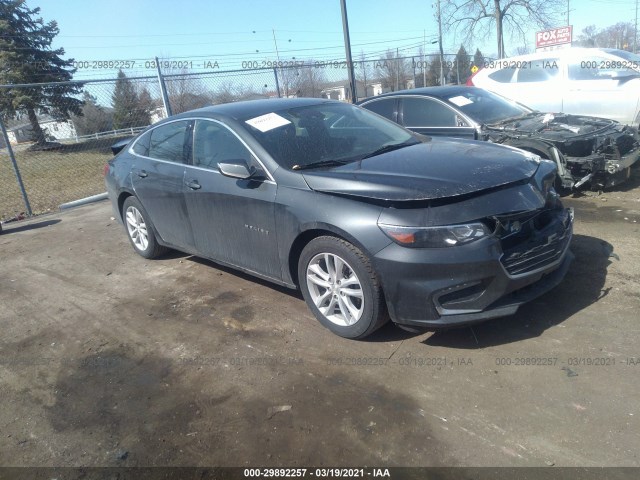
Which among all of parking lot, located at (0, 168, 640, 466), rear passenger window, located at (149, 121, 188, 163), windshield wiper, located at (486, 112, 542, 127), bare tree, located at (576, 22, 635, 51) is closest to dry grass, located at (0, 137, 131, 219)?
rear passenger window, located at (149, 121, 188, 163)

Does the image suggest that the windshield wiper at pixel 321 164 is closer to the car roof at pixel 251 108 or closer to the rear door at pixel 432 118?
the car roof at pixel 251 108

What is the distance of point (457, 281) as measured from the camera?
2.91 m

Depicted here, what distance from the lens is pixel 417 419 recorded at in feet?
8.63

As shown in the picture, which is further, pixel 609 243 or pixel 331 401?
pixel 609 243

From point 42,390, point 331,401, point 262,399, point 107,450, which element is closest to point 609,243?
point 331,401

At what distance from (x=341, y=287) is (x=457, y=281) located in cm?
80

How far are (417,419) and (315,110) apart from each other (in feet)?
9.24

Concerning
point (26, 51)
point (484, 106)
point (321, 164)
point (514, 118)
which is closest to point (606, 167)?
point (514, 118)

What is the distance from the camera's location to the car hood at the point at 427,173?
9.94 ft

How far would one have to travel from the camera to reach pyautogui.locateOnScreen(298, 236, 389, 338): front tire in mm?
3137

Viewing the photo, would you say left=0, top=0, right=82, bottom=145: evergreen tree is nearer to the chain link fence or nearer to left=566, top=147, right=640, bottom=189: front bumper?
the chain link fence

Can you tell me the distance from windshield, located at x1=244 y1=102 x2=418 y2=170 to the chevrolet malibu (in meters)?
0.02

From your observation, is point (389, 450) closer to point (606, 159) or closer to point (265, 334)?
point (265, 334)

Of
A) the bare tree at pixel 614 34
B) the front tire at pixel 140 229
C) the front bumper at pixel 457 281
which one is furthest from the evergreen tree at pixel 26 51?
the bare tree at pixel 614 34
